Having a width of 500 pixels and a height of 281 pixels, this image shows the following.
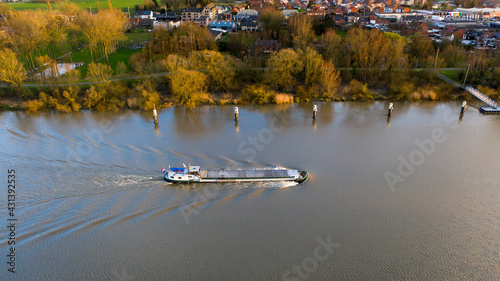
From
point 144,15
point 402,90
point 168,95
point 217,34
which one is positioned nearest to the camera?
point 402,90

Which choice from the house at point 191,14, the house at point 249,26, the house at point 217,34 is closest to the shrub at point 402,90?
the house at point 217,34

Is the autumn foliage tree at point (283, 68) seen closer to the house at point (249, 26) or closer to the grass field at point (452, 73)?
the grass field at point (452, 73)

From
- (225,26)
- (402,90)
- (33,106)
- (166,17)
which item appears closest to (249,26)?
(225,26)

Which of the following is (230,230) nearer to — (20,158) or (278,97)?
(20,158)

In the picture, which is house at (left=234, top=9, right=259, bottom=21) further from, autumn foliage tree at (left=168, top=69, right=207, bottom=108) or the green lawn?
autumn foliage tree at (left=168, top=69, right=207, bottom=108)

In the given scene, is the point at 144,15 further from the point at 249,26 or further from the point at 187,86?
the point at 187,86

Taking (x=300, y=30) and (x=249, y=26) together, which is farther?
(x=249, y=26)

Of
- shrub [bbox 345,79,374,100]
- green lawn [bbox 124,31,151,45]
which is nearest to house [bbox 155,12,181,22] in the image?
green lawn [bbox 124,31,151,45]

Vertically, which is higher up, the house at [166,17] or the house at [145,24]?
the house at [166,17]

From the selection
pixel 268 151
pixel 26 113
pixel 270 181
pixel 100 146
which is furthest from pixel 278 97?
pixel 26 113
